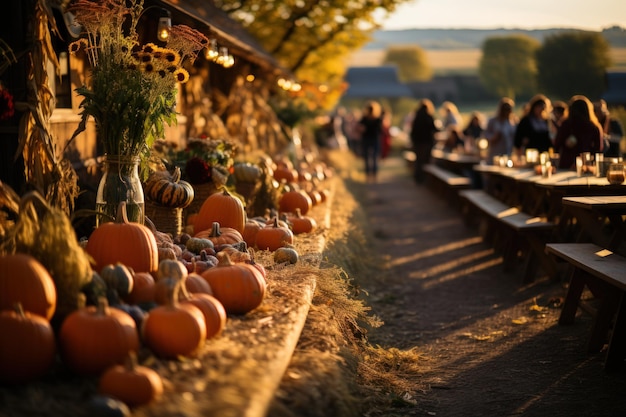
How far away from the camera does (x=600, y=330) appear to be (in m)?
6.65

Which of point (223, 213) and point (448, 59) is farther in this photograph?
point (448, 59)

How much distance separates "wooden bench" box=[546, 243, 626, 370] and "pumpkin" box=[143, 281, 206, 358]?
9.92ft

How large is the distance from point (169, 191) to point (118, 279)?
2.64 m

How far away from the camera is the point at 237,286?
202 inches

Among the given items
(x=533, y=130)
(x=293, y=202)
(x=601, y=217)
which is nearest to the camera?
(x=601, y=217)

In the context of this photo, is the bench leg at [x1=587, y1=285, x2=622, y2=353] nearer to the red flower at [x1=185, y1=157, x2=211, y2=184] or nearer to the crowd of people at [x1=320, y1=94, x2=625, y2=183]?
the red flower at [x1=185, y1=157, x2=211, y2=184]

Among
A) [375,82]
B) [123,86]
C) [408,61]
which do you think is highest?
[408,61]

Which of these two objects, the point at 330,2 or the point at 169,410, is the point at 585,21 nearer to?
the point at 330,2

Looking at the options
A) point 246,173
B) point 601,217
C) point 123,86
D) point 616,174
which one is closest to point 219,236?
point 123,86

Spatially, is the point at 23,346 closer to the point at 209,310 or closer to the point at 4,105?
the point at 209,310

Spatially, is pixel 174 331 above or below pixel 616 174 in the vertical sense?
below

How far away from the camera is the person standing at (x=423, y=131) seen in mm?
22047

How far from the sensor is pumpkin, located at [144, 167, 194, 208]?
23.8ft

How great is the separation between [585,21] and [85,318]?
13628 millimetres
